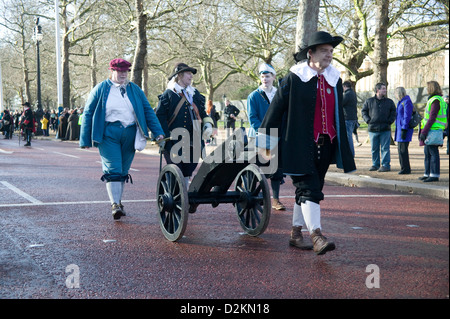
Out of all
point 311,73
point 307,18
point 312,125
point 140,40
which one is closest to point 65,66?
point 140,40

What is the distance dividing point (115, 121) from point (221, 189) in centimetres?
175

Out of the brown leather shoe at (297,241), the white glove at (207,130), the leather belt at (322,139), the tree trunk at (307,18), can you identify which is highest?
the tree trunk at (307,18)

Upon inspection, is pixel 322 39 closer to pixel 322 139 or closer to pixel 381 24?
pixel 322 139

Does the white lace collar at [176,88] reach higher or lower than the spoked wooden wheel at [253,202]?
higher

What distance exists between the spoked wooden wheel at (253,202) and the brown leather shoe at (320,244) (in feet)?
2.03

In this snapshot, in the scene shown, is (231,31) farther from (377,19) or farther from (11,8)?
(11,8)

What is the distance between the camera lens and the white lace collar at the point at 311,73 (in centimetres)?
459

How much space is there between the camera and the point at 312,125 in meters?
4.58

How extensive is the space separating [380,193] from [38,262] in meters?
6.10

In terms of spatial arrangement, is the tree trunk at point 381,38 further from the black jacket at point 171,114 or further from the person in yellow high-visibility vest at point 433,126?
the black jacket at point 171,114

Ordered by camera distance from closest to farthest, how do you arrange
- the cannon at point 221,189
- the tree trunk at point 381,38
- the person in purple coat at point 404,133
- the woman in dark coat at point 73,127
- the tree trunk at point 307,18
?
the cannon at point 221,189
the person in purple coat at point 404,133
the tree trunk at point 307,18
the tree trunk at point 381,38
the woman in dark coat at point 73,127

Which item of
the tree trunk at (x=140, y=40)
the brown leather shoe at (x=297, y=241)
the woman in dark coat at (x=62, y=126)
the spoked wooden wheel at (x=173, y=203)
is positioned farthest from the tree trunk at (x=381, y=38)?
the woman in dark coat at (x=62, y=126)

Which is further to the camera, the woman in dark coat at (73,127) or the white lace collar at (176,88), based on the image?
the woman in dark coat at (73,127)

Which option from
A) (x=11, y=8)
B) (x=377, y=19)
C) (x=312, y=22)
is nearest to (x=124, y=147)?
(x=312, y=22)
